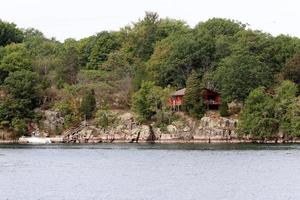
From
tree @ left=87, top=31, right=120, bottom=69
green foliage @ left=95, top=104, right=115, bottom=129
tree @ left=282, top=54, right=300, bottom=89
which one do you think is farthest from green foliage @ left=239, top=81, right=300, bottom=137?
tree @ left=87, top=31, right=120, bottom=69

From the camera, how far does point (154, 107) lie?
109438 millimetres

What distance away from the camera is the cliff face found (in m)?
Answer: 104

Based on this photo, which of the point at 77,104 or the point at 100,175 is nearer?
the point at 100,175

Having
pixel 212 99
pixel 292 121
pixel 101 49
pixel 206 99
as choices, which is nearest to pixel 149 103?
pixel 206 99

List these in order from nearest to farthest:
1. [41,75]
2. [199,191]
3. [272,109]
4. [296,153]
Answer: [199,191]
[296,153]
[272,109]
[41,75]

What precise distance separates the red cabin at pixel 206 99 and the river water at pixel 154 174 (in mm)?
21291

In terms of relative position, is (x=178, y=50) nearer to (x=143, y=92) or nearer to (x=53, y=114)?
(x=143, y=92)

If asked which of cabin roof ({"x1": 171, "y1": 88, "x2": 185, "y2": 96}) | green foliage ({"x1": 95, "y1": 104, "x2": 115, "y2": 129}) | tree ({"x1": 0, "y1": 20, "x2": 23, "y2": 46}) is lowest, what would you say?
green foliage ({"x1": 95, "y1": 104, "x2": 115, "y2": 129})

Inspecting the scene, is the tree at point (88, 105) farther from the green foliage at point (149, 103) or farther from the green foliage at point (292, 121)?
the green foliage at point (292, 121)

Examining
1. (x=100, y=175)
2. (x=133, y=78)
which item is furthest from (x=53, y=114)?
(x=100, y=175)

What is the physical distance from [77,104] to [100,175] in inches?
2259

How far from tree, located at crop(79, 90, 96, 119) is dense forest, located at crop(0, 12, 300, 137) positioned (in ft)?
0.48

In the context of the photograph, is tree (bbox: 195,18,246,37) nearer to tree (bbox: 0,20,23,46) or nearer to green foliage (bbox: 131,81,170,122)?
green foliage (bbox: 131,81,170,122)

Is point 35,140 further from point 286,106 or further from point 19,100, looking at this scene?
point 286,106
